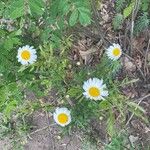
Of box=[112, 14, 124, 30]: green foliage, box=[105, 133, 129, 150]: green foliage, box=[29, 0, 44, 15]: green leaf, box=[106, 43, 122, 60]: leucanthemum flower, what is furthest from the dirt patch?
box=[29, 0, 44, 15]: green leaf

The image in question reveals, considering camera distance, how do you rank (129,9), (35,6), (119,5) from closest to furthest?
(35,6)
(129,9)
(119,5)

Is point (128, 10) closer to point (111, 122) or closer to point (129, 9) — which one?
point (129, 9)

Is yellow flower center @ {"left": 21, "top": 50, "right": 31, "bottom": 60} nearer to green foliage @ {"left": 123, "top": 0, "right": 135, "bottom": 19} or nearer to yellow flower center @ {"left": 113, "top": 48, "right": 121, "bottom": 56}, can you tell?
yellow flower center @ {"left": 113, "top": 48, "right": 121, "bottom": 56}

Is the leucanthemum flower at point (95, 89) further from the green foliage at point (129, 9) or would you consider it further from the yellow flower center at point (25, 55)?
the green foliage at point (129, 9)

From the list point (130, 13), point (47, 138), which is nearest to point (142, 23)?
point (130, 13)

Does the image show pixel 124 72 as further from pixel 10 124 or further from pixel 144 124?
pixel 10 124

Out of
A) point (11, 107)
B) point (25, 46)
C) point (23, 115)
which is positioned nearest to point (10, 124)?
point (23, 115)

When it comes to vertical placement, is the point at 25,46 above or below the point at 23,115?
above
